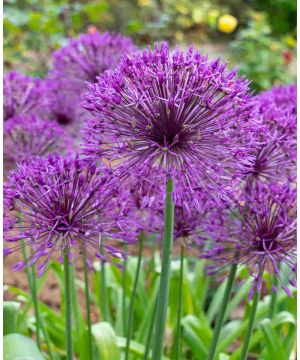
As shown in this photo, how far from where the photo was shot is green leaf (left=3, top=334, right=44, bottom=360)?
5.67 feet

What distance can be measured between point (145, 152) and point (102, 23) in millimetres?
8539

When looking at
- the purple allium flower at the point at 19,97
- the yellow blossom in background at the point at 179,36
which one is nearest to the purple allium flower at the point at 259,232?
the purple allium flower at the point at 19,97

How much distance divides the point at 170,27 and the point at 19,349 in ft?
29.1

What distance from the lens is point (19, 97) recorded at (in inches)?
97.2

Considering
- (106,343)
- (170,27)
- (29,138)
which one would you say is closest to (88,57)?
(29,138)

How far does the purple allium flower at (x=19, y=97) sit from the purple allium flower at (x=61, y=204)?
102 cm

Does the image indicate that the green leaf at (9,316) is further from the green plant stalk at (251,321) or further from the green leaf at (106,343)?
the green plant stalk at (251,321)

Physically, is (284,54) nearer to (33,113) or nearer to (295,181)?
(33,113)

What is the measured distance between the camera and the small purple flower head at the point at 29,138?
2.15 metres

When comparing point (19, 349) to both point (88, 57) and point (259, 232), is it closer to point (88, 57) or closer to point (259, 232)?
point (259, 232)

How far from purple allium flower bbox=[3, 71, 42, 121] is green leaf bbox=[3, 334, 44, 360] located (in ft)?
3.27

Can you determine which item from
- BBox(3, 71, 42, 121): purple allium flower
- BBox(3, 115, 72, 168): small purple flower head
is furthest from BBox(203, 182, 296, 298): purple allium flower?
BBox(3, 71, 42, 121): purple allium flower

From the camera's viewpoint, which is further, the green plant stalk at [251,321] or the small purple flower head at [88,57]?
the small purple flower head at [88,57]

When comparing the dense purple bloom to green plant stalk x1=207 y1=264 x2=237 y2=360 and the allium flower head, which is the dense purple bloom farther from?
green plant stalk x1=207 y1=264 x2=237 y2=360
